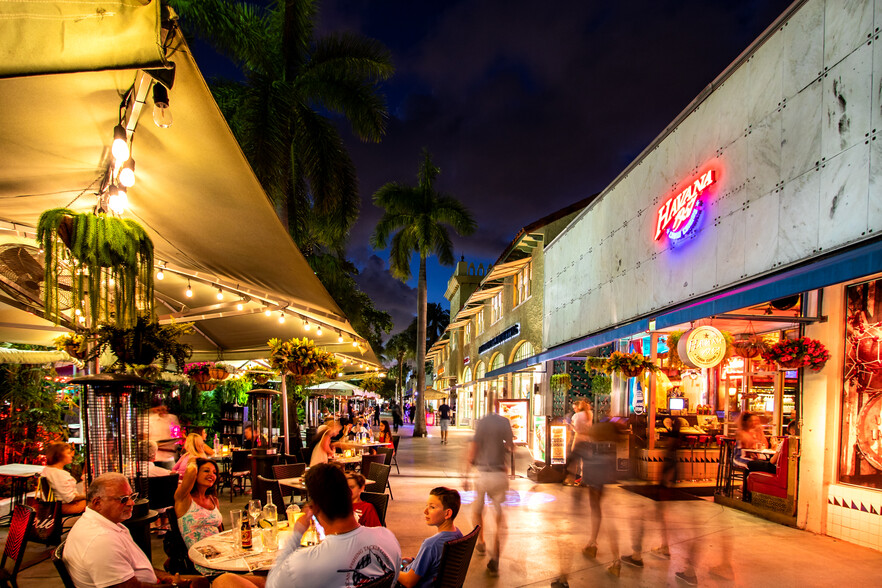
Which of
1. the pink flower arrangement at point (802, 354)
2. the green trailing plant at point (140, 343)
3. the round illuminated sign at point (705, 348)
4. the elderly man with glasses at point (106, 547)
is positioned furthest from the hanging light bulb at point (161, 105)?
the pink flower arrangement at point (802, 354)

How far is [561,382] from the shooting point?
56.5 feet

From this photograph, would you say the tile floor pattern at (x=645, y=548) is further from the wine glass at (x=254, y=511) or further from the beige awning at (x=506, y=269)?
the beige awning at (x=506, y=269)

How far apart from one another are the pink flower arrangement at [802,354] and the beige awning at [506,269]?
44.4 feet

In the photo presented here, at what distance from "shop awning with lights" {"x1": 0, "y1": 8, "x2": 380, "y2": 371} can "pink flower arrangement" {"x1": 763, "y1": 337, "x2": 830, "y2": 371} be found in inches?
249

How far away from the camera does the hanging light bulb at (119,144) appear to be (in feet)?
12.8

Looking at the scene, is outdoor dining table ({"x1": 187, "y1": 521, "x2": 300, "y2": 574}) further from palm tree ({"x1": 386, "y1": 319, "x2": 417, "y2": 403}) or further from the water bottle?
palm tree ({"x1": 386, "y1": 319, "x2": 417, "y2": 403})

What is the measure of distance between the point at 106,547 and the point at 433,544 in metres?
2.01

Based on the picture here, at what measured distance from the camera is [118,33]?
1660 mm

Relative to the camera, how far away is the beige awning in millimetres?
21625

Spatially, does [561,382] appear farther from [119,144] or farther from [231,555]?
[119,144]

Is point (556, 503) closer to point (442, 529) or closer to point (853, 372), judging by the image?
point (853, 372)

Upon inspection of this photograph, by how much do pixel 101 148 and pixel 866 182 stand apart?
6953 millimetres

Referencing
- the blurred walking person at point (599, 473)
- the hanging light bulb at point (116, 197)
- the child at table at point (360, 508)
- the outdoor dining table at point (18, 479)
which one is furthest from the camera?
the outdoor dining table at point (18, 479)

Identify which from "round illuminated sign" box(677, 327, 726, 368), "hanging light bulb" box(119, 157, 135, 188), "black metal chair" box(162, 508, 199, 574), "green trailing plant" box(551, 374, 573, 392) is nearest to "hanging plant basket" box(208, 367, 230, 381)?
"black metal chair" box(162, 508, 199, 574)
